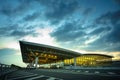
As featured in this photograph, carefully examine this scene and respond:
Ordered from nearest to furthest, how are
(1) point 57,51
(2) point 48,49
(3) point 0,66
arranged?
(3) point 0,66, (2) point 48,49, (1) point 57,51

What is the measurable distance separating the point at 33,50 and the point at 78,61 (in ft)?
130

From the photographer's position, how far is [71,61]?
8425cm

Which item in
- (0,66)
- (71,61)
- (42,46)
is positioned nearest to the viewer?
(0,66)

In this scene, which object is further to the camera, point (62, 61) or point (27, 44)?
point (62, 61)

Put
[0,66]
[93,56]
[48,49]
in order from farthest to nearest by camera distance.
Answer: [93,56] → [48,49] → [0,66]

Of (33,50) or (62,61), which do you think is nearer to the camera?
(33,50)

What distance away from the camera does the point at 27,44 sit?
1933 inches

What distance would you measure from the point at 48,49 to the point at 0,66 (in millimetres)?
45677

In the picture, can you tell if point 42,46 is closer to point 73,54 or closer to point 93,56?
point 73,54

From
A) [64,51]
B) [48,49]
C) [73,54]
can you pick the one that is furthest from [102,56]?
[48,49]

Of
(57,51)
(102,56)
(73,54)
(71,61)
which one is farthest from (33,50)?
(102,56)

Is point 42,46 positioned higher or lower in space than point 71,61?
higher

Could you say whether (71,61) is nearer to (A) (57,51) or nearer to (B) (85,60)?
(B) (85,60)

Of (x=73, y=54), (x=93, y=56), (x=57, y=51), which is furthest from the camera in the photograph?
(x=93, y=56)
